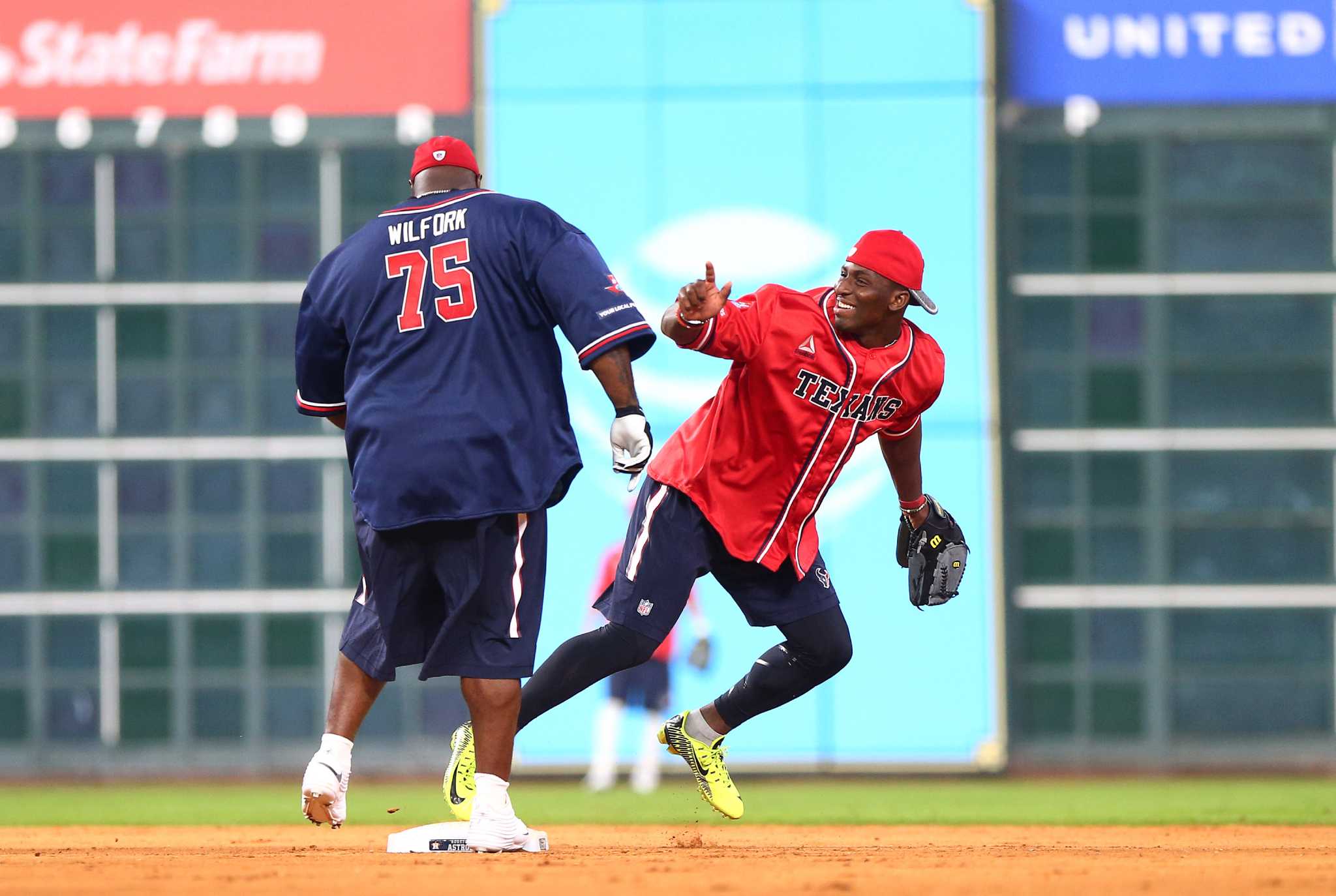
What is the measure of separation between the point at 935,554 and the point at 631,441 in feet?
6.97

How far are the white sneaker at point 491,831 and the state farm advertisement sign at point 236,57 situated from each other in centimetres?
942

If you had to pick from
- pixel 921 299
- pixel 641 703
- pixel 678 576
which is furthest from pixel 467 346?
pixel 641 703

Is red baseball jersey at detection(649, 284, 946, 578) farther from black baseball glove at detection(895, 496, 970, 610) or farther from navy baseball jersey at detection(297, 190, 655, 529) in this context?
navy baseball jersey at detection(297, 190, 655, 529)

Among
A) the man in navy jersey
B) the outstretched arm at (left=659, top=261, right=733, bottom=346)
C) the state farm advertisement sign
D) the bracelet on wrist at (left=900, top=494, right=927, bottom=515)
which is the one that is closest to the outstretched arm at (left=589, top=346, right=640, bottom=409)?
the man in navy jersey

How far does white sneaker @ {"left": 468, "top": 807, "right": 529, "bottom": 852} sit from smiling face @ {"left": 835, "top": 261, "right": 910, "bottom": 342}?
6.86 ft

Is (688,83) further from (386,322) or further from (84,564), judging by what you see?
(386,322)

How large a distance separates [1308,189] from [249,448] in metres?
8.39

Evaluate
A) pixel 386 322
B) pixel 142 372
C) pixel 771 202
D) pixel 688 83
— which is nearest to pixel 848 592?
pixel 771 202

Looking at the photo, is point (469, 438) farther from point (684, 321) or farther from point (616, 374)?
point (684, 321)

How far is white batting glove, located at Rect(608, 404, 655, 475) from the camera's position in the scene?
5.39m

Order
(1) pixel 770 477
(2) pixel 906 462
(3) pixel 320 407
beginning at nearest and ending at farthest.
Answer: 1. (3) pixel 320 407
2. (1) pixel 770 477
3. (2) pixel 906 462

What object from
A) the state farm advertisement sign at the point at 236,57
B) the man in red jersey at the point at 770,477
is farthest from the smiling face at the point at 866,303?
the state farm advertisement sign at the point at 236,57

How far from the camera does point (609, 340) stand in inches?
216

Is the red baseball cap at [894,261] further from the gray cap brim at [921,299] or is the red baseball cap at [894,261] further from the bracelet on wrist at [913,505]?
the bracelet on wrist at [913,505]
